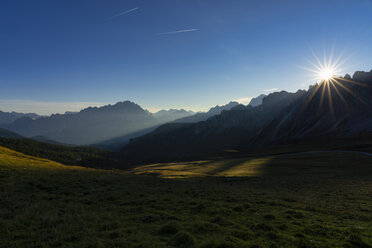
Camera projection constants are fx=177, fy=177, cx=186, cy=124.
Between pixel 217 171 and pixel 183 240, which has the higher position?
pixel 183 240

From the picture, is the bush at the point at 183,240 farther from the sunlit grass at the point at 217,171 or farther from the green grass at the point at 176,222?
the sunlit grass at the point at 217,171

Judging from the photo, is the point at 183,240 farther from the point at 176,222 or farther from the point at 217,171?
the point at 217,171

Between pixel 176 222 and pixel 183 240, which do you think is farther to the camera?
pixel 176 222

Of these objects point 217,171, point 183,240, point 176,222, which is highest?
point 183,240

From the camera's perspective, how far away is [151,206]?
54.7 ft

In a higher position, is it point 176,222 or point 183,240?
point 183,240

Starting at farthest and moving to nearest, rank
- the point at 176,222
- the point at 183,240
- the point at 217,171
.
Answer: the point at 217,171
the point at 176,222
the point at 183,240

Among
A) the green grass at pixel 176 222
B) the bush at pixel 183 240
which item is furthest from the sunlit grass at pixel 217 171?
the bush at pixel 183 240

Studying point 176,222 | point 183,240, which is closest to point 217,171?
point 176,222

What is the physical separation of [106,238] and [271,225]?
1005 centimetres

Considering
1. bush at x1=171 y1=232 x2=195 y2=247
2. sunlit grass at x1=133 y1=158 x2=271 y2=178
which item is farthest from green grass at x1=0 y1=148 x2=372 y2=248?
sunlit grass at x1=133 y1=158 x2=271 y2=178

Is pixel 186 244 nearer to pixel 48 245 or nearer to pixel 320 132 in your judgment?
pixel 48 245

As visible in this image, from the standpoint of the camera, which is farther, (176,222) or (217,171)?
(217,171)

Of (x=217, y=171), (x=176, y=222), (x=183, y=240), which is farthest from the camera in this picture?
(x=217, y=171)
